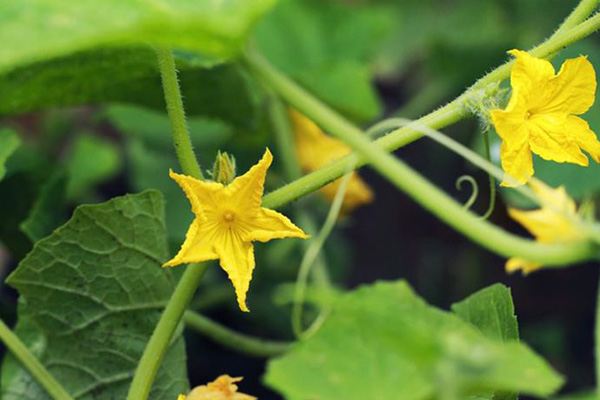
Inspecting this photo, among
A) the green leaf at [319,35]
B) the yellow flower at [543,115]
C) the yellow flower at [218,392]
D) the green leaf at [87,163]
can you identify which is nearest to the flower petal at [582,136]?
the yellow flower at [543,115]

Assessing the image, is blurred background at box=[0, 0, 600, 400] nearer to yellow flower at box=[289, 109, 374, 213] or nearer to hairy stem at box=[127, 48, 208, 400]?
yellow flower at box=[289, 109, 374, 213]

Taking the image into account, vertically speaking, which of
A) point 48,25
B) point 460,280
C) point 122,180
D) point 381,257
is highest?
point 122,180

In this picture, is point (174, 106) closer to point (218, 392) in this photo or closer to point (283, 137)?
point (218, 392)

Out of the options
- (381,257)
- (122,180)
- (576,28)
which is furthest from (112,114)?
(576,28)

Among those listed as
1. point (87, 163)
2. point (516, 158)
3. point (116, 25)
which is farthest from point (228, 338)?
point (87, 163)

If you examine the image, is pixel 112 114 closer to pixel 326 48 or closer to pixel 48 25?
pixel 326 48

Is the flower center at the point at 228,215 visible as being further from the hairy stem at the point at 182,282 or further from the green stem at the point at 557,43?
the green stem at the point at 557,43
